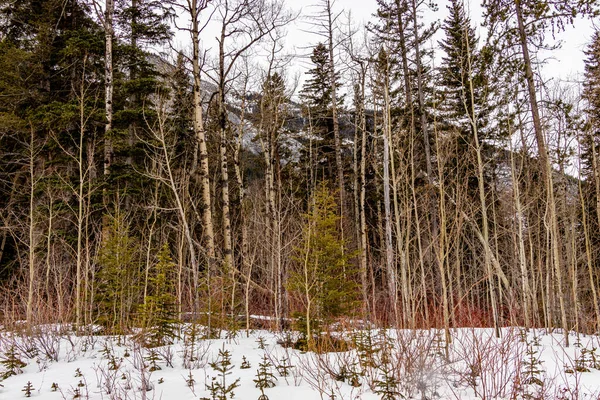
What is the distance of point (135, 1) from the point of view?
16422 millimetres

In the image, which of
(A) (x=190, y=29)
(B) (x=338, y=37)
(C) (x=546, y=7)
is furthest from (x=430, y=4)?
(A) (x=190, y=29)

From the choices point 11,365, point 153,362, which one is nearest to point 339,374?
point 153,362

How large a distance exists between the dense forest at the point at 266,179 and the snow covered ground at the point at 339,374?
964 mm

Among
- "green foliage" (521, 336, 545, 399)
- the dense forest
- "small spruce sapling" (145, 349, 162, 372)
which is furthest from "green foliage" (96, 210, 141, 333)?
"green foliage" (521, 336, 545, 399)

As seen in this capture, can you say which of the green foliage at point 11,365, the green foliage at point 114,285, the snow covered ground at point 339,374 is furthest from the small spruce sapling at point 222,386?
the green foliage at point 114,285

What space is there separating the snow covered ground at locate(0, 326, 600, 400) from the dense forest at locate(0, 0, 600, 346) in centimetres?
96

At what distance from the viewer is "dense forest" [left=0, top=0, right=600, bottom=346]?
26.2 feet

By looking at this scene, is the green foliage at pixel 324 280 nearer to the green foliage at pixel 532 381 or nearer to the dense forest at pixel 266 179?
the dense forest at pixel 266 179

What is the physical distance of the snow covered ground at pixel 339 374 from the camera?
3906 mm

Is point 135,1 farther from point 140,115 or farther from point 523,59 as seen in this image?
point 523,59

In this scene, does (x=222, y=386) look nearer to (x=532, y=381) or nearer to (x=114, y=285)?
(x=532, y=381)

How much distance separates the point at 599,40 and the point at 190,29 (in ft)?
35.0

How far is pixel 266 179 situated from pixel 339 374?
436 inches

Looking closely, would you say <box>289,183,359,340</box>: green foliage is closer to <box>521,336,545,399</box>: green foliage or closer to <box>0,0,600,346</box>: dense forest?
<box>0,0,600,346</box>: dense forest
